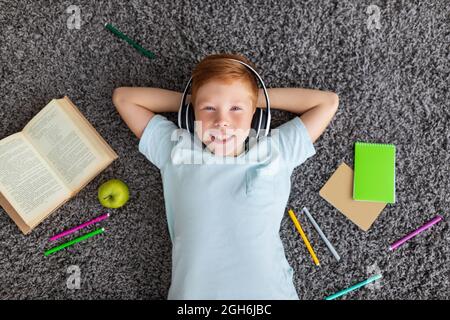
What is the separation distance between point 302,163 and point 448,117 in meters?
0.43

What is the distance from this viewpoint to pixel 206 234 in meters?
0.97

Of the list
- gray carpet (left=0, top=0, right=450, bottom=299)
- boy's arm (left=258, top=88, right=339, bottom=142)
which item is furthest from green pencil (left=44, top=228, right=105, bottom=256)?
boy's arm (left=258, top=88, right=339, bottom=142)

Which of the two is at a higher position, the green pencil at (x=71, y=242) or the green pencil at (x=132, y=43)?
the green pencil at (x=132, y=43)

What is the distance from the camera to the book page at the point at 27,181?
1.10 metres

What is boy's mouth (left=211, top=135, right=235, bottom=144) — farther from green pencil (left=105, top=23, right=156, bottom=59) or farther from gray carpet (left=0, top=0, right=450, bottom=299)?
green pencil (left=105, top=23, right=156, bottom=59)

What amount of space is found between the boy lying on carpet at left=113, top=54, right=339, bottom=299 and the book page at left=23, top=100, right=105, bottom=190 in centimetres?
19

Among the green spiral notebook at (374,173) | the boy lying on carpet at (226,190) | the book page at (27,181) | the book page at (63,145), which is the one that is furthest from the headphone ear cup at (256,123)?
the book page at (27,181)

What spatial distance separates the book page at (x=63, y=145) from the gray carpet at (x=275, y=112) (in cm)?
5

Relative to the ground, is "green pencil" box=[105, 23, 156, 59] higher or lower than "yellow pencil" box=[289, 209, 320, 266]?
higher

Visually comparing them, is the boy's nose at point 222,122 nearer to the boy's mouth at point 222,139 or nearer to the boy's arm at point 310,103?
the boy's mouth at point 222,139

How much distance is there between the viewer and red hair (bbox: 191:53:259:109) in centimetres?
93

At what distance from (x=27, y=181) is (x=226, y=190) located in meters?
0.56

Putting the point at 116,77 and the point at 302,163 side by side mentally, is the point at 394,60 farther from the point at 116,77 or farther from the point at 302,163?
the point at 116,77

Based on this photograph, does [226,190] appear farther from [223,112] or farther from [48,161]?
[48,161]
